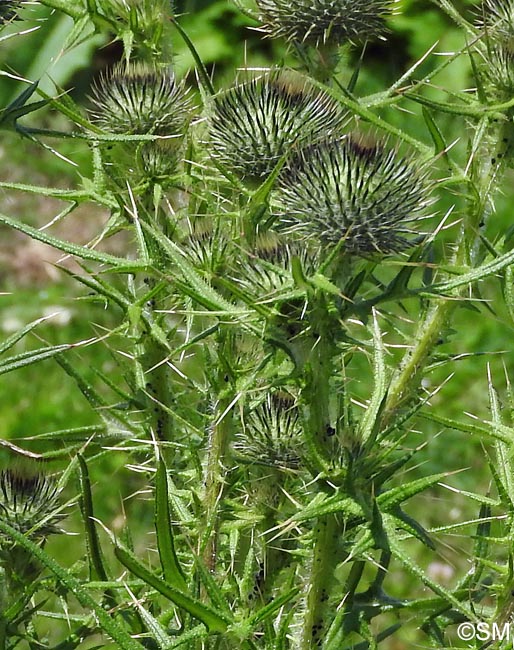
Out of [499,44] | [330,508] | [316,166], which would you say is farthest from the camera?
[499,44]

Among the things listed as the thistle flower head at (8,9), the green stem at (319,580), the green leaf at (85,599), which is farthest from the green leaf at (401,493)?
the thistle flower head at (8,9)

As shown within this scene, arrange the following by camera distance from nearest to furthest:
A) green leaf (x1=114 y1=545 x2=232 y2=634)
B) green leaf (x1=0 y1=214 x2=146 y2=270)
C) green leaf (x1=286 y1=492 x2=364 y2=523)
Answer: green leaf (x1=114 y1=545 x2=232 y2=634) < green leaf (x1=286 y1=492 x2=364 y2=523) < green leaf (x1=0 y1=214 x2=146 y2=270)

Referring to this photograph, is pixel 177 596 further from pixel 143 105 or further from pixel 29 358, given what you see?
pixel 143 105

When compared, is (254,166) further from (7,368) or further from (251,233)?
(7,368)

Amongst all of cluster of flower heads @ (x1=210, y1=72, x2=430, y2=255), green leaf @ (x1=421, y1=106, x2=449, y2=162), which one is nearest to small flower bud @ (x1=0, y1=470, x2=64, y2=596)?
cluster of flower heads @ (x1=210, y1=72, x2=430, y2=255)

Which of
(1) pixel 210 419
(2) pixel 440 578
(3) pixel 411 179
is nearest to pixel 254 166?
(3) pixel 411 179

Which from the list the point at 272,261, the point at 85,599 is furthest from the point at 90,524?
the point at 272,261

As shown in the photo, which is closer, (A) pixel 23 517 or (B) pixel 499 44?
(A) pixel 23 517

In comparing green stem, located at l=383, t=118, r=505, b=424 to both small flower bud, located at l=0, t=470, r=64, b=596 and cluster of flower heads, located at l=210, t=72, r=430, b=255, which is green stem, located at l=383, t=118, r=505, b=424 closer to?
cluster of flower heads, located at l=210, t=72, r=430, b=255
